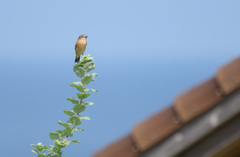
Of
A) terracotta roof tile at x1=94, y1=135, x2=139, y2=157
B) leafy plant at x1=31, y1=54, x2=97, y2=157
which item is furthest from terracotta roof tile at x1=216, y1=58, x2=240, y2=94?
leafy plant at x1=31, y1=54, x2=97, y2=157

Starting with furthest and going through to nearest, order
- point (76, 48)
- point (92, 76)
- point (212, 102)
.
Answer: point (76, 48), point (92, 76), point (212, 102)

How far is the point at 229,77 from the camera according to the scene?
0.83 m

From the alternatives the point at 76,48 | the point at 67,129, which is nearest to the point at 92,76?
the point at 67,129

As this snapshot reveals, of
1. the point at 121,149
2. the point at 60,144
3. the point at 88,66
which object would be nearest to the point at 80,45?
the point at 88,66

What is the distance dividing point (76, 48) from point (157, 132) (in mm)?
3234

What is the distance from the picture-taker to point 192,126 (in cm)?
82

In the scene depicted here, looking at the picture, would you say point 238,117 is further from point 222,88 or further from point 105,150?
point 105,150

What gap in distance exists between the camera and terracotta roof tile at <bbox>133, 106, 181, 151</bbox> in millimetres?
817

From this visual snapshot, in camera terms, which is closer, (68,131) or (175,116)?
(175,116)

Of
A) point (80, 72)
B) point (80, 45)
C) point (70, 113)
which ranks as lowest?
point (70, 113)

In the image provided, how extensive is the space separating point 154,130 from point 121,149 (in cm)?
8

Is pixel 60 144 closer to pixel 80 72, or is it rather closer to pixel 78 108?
pixel 78 108

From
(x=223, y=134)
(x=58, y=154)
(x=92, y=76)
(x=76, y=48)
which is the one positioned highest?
(x=76, y=48)

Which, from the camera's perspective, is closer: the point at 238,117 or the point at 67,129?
the point at 238,117
